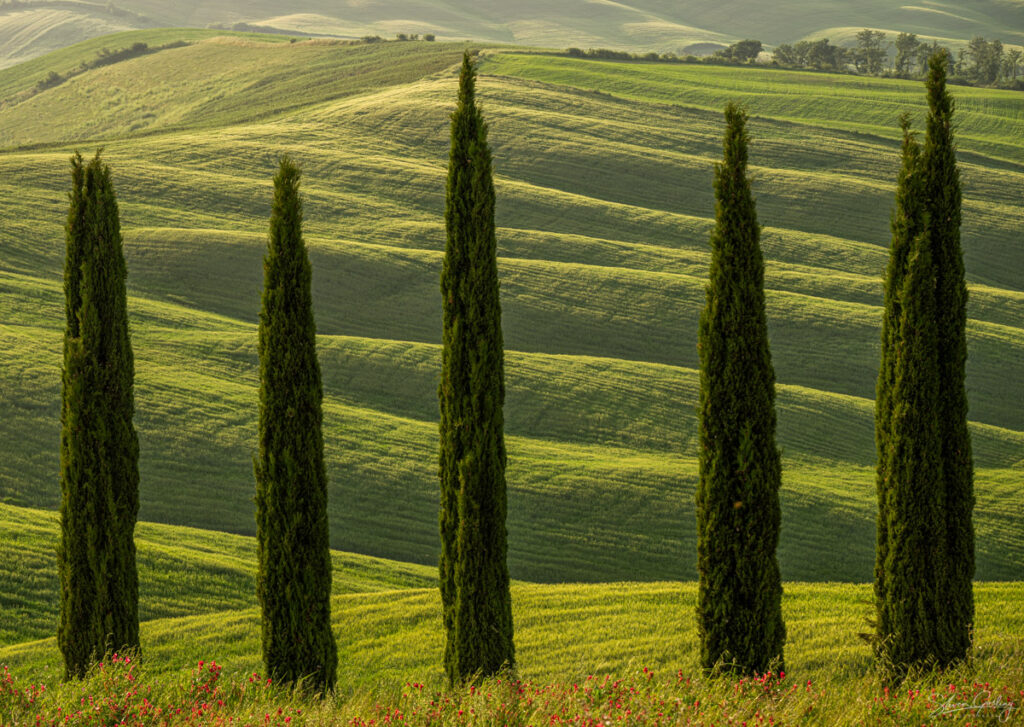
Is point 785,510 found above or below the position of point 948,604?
below

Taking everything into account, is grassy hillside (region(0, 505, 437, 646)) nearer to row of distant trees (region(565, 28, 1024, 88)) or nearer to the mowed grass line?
the mowed grass line

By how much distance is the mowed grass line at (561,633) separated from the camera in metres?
16.4

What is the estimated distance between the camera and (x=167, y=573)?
22.3 meters

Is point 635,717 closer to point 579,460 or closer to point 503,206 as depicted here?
point 579,460

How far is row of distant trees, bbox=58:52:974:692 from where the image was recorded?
1286cm

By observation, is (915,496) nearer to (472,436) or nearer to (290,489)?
(472,436)

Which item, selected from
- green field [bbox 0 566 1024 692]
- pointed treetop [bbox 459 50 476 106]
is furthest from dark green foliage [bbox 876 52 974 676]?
pointed treetop [bbox 459 50 476 106]

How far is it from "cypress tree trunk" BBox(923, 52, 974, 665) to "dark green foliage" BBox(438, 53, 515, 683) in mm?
5750

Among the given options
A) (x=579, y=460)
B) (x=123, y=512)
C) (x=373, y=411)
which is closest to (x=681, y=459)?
(x=579, y=460)

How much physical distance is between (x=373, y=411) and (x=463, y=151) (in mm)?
21702

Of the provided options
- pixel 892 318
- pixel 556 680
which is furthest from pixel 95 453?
pixel 892 318

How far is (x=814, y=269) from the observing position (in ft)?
169

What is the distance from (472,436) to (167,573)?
1184 centimetres

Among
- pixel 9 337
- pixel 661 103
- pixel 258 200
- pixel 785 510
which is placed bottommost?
pixel 785 510
